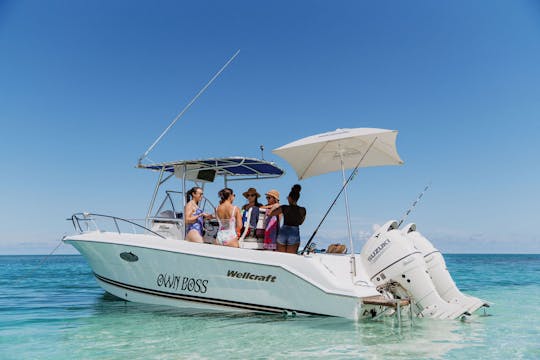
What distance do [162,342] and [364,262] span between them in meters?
3.41

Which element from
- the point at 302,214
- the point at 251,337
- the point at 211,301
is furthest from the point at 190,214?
the point at 251,337

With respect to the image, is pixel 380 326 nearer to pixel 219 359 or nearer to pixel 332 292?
pixel 332 292

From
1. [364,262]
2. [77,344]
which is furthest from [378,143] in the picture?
[77,344]

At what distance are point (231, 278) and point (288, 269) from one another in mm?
1034

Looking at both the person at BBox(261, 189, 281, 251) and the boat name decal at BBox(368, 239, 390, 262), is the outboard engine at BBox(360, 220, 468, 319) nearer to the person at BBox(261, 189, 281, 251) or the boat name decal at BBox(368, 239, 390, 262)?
the boat name decal at BBox(368, 239, 390, 262)

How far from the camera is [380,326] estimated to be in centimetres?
679

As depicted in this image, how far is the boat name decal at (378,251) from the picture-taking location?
23.2ft

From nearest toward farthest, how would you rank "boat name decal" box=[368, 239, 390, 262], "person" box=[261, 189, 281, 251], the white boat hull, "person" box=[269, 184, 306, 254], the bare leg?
1. the white boat hull
2. "boat name decal" box=[368, 239, 390, 262]
3. "person" box=[269, 184, 306, 254]
4. "person" box=[261, 189, 281, 251]
5. the bare leg

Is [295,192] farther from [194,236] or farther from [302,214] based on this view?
[194,236]

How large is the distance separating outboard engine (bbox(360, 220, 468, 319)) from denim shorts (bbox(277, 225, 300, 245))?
1.35 meters

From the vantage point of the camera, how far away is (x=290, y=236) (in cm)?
743

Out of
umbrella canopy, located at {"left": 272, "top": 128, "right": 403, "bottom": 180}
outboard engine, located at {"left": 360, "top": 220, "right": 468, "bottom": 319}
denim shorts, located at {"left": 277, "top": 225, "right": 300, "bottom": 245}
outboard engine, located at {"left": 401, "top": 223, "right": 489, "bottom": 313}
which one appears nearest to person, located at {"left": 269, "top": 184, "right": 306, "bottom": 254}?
denim shorts, located at {"left": 277, "top": 225, "right": 300, "bottom": 245}

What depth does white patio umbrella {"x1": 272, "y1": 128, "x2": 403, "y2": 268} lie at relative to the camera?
7.25 metres

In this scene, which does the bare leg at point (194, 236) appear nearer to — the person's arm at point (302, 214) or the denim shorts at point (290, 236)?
the denim shorts at point (290, 236)
